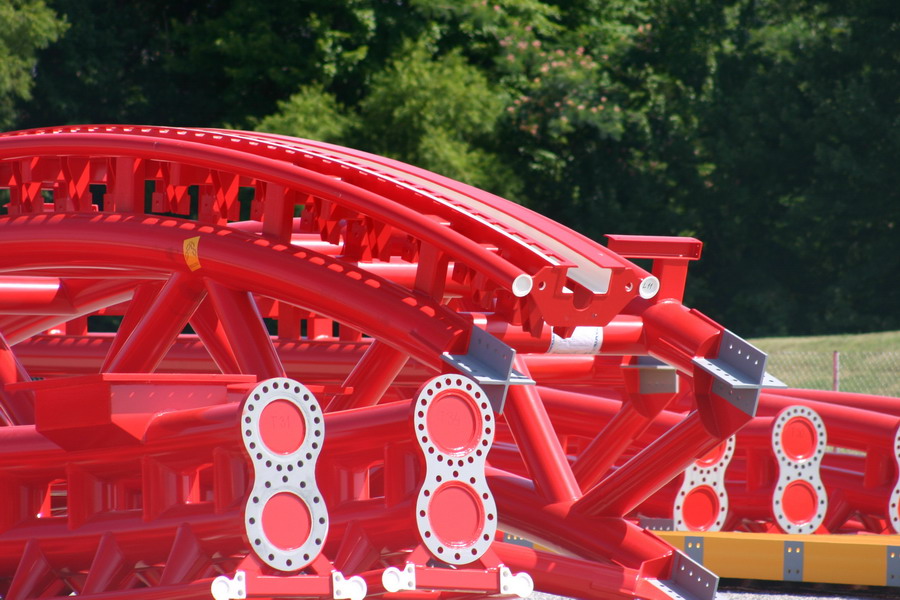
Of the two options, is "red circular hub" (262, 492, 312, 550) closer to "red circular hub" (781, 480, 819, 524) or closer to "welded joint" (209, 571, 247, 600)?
"welded joint" (209, 571, 247, 600)

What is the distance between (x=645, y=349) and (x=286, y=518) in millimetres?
2254

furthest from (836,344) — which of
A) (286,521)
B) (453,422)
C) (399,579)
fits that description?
(286,521)

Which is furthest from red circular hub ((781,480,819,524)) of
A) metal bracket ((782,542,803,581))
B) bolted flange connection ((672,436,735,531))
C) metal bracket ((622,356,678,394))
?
metal bracket ((622,356,678,394))

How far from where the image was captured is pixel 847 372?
19.1m

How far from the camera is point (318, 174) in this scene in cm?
568

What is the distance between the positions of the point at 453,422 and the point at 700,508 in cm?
426

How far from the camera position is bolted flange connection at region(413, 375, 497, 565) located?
15.1ft

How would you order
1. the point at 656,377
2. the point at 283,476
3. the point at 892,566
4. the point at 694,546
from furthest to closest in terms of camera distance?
the point at 694,546
the point at 892,566
the point at 656,377
the point at 283,476

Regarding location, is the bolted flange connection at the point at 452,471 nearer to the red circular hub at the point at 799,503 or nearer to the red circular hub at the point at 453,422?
the red circular hub at the point at 453,422

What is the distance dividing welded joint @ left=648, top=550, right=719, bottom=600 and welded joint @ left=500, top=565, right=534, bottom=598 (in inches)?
44.1

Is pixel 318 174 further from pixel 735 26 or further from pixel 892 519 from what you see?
pixel 735 26

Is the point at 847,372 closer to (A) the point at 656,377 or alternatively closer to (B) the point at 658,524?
(B) the point at 658,524

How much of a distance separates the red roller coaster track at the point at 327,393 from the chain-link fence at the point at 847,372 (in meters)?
12.2

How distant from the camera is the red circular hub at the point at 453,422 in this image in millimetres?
4613
